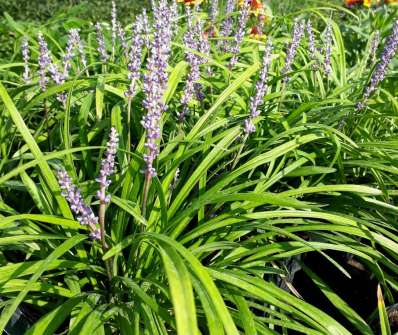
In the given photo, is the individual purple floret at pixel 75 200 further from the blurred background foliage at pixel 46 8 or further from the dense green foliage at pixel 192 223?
the blurred background foliage at pixel 46 8

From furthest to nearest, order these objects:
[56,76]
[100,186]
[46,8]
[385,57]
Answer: [46,8] < [385,57] < [56,76] < [100,186]

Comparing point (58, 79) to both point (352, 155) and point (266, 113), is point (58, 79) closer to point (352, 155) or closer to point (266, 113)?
point (266, 113)

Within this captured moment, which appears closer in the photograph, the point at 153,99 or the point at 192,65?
the point at 153,99

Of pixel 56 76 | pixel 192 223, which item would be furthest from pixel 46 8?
pixel 192 223

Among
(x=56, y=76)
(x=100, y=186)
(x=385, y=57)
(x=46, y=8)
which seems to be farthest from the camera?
(x=46, y=8)

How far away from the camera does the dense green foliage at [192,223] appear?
1.96 metres

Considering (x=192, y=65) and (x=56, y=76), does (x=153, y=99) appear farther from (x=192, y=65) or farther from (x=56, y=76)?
(x=56, y=76)

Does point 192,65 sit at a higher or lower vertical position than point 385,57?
higher

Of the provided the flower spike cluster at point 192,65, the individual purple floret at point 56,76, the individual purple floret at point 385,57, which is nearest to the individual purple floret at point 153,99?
the flower spike cluster at point 192,65

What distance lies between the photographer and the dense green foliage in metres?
1.96

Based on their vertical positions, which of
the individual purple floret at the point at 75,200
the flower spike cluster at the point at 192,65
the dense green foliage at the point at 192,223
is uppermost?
the flower spike cluster at the point at 192,65

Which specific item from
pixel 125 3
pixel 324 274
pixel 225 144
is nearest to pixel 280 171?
pixel 225 144

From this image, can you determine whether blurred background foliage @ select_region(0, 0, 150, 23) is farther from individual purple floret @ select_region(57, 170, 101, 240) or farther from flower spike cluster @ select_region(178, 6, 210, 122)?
individual purple floret @ select_region(57, 170, 101, 240)

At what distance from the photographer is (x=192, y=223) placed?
2.83 m
